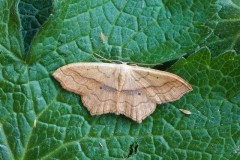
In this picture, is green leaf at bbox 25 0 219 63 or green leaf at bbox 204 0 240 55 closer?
green leaf at bbox 25 0 219 63

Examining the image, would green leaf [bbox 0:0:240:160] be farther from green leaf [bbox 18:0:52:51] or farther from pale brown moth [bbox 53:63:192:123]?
green leaf [bbox 18:0:52:51]

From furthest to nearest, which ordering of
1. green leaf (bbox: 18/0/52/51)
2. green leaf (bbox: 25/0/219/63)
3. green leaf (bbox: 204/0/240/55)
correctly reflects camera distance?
green leaf (bbox: 18/0/52/51) < green leaf (bbox: 204/0/240/55) < green leaf (bbox: 25/0/219/63)

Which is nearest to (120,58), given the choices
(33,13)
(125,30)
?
(125,30)

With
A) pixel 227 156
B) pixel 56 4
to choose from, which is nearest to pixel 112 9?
pixel 56 4

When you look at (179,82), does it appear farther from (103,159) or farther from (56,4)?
(56,4)

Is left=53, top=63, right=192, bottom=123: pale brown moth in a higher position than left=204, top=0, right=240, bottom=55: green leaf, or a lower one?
lower

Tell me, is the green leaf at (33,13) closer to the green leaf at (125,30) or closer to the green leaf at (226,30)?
the green leaf at (125,30)

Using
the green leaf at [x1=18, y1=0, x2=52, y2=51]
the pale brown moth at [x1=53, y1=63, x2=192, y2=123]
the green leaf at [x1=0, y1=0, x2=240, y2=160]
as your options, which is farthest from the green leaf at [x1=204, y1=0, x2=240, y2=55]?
the green leaf at [x1=18, y1=0, x2=52, y2=51]
